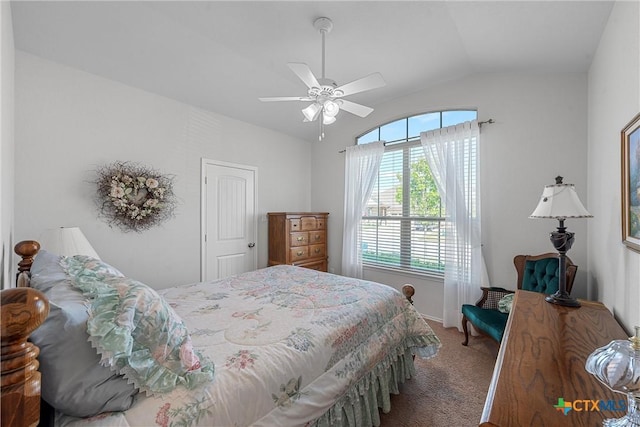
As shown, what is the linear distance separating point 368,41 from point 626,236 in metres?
2.41

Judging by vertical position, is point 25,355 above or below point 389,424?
above

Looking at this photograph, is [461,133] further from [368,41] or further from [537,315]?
[537,315]

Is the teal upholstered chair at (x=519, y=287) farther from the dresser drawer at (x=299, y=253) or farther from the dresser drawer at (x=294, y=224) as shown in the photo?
the dresser drawer at (x=294, y=224)

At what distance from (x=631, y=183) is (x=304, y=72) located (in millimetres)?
2025

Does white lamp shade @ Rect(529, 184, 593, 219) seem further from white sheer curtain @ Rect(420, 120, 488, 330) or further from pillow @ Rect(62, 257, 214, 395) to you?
pillow @ Rect(62, 257, 214, 395)

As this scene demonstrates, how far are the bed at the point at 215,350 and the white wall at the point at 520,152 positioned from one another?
165 centimetres

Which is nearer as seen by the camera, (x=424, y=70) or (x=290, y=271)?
(x=290, y=271)

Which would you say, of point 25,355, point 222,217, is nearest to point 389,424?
point 25,355

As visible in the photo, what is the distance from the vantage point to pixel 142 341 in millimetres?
1003

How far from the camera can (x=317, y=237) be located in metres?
4.48

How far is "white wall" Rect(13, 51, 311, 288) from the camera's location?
2314mm

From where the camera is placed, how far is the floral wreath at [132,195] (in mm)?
2684

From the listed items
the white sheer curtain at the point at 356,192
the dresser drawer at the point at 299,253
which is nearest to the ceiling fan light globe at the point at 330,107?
the white sheer curtain at the point at 356,192

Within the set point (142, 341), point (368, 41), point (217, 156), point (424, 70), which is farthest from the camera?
point (217, 156)
